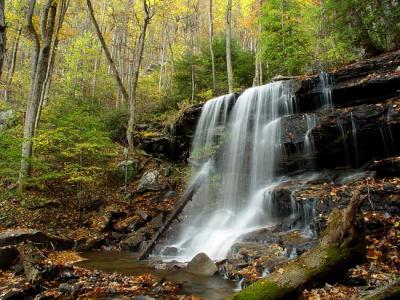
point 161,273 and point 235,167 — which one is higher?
point 235,167

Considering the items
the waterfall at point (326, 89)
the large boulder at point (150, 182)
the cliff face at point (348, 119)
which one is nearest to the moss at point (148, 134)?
the large boulder at point (150, 182)

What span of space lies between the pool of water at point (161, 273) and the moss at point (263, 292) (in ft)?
5.56

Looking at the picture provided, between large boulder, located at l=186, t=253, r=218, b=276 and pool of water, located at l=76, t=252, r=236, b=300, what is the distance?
0.46 ft

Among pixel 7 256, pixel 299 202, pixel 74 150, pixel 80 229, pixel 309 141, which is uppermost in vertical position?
pixel 74 150

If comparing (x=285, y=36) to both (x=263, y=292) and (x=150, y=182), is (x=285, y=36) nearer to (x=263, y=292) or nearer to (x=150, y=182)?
(x=150, y=182)

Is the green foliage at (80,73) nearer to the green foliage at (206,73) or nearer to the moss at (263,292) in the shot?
the green foliage at (206,73)

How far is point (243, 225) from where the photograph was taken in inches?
420

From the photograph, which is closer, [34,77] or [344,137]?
[344,137]

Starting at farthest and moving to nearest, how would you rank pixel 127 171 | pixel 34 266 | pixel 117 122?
pixel 117 122 → pixel 127 171 → pixel 34 266

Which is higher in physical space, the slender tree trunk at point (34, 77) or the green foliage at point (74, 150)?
the slender tree trunk at point (34, 77)

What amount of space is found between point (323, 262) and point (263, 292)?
1190mm

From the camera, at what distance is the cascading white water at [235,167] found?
35.3 feet

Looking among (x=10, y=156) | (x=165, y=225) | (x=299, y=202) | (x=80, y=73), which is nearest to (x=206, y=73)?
(x=80, y=73)

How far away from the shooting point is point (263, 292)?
459 centimetres
